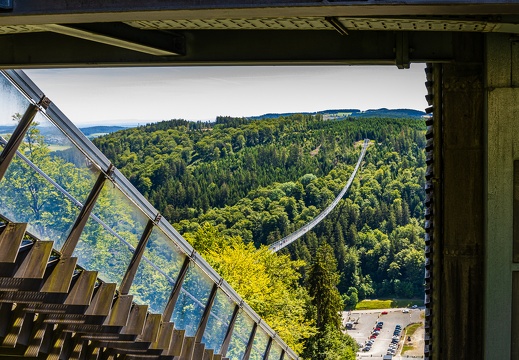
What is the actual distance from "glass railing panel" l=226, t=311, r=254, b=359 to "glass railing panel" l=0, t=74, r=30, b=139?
7541 millimetres

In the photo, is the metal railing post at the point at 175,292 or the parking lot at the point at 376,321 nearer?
the metal railing post at the point at 175,292

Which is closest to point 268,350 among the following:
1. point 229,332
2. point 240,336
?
point 240,336

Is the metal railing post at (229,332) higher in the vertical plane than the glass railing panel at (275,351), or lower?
higher

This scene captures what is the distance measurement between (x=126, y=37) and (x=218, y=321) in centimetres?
719

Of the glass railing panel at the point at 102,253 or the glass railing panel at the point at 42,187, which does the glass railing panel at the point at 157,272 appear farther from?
the glass railing panel at the point at 42,187

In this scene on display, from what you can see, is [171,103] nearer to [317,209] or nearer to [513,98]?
[317,209]

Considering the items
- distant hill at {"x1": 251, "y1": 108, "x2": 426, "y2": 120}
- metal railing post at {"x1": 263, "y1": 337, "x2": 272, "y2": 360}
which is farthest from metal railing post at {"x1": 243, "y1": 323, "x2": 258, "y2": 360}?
distant hill at {"x1": 251, "y1": 108, "x2": 426, "y2": 120}

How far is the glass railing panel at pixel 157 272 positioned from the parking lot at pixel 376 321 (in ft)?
314

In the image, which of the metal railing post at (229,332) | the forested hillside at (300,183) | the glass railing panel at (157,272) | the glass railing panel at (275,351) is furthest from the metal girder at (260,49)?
the forested hillside at (300,183)

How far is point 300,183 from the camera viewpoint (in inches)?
5463

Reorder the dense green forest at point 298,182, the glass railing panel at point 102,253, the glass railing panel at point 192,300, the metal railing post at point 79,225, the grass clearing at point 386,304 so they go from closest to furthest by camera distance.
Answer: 1. the metal railing post at point 79,225
2. the glass railing panel at point 102,253
3. the glass railing panel at point 192,300
4. the dense green forest at point 298,182
5. the grass clearing at point 386,304

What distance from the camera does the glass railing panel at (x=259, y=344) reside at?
1705 cm

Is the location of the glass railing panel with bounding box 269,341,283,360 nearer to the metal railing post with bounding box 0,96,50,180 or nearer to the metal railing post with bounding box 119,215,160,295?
the metal railing post with bounding box 119,215,160,295

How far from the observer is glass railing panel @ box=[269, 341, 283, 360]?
18469 mm
